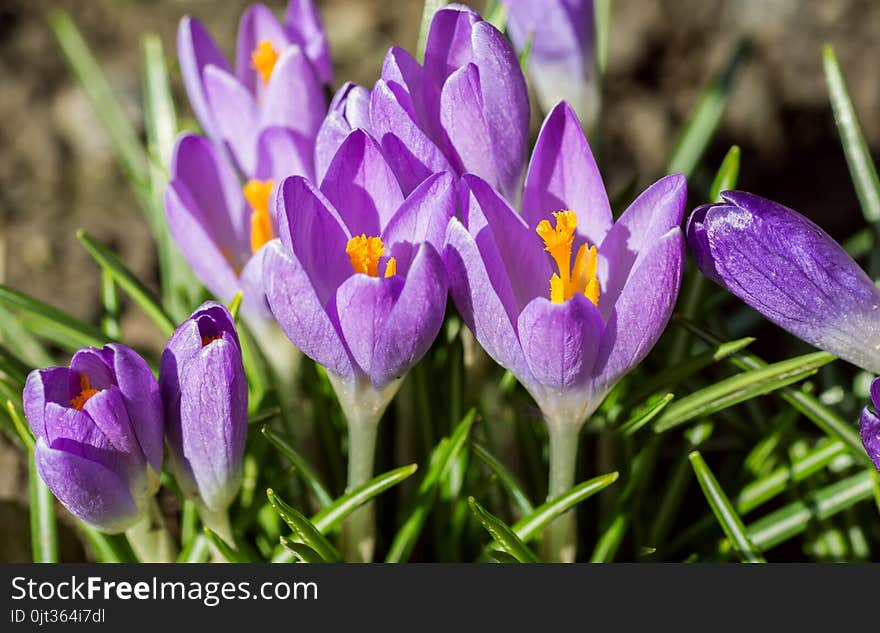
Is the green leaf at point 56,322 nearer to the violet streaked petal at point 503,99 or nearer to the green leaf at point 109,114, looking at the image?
the green leaf at point 109,114

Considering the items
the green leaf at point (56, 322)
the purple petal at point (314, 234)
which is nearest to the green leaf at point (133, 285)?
the green leaf at point (56, 322)

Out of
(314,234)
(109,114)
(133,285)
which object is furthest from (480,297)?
(109,114)

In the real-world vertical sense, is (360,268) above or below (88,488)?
above

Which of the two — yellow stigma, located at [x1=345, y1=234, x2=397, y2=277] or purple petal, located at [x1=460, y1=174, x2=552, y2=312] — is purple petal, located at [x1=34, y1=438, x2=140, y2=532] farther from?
purple petal, located at [x1=460, y1=174, x2=552, y2=312]

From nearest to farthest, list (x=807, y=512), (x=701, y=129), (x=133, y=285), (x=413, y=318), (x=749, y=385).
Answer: (x=413, y=318) < (x=749, y=385) < (x=807, y=512) < (x=133, y=285) < (x=701, y=129)

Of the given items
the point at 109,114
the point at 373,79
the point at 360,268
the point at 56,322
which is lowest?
the point at 360,268

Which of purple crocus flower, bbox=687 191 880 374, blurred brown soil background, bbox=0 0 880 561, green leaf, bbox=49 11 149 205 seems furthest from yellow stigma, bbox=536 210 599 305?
blurred brown soil background, bbox=0 0 880 561

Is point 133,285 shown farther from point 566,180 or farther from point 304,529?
point 566,180
